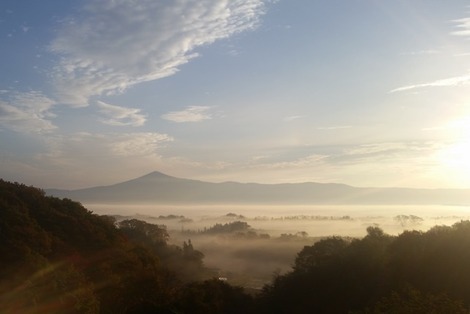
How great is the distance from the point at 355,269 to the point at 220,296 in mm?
7927

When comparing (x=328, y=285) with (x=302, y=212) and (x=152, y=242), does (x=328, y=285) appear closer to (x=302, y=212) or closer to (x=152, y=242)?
(x=152, y=242)

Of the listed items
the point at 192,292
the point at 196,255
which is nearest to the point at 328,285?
the point at 192,292

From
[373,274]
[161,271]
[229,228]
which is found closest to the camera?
[373,274]

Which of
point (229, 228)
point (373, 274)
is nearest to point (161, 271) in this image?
point (373, 274)

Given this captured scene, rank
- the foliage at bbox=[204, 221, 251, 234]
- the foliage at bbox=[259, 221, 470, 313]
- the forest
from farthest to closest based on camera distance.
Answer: the foliage at bbox=[204, 221, 251, 234]
the foliage at bbox=[259, 221, 470, 313]
the forest

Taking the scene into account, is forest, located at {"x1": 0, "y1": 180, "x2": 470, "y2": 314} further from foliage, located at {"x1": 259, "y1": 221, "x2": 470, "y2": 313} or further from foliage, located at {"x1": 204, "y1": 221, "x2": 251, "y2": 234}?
foliage, located at {"x1": 204, "y1": 221, "x2": 251, "y2": 234}

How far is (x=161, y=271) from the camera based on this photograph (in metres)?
37.1

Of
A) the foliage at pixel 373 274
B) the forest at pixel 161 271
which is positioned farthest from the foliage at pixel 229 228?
the foliage at pixel 373 274

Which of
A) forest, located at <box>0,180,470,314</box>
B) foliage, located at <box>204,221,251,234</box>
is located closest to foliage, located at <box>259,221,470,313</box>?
forest, located at <box>0,180,470,314</box>

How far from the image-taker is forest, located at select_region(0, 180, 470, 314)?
24.1m

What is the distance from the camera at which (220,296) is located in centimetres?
2995

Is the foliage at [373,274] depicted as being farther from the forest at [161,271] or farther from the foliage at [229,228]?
the foliage at [229,228]

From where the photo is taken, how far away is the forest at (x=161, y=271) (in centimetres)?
2414

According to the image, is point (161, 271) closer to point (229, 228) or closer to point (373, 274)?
point (373, 274)
